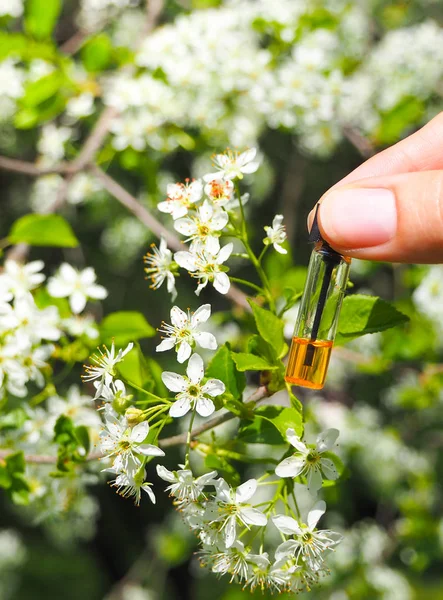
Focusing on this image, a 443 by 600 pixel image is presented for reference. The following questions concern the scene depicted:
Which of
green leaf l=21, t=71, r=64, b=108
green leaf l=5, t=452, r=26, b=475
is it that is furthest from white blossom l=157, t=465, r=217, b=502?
green leaf l=21, t=71, r=64, b=108

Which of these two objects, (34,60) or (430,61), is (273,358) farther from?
(430,61)

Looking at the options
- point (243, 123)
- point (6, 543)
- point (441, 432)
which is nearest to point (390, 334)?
point (243, 123)

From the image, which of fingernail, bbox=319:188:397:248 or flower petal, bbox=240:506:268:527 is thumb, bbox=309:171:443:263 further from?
flower petal, bbox=240:506:268:527

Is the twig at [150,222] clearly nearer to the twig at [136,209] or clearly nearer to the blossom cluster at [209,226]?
the twig at [136,209]

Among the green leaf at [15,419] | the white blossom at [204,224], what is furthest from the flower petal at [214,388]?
the green leaf at [15,419]

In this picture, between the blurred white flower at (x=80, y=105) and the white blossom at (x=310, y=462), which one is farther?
the blurred white flower at (x=80, y=105)

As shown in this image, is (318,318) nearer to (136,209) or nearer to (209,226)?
(209,226)
